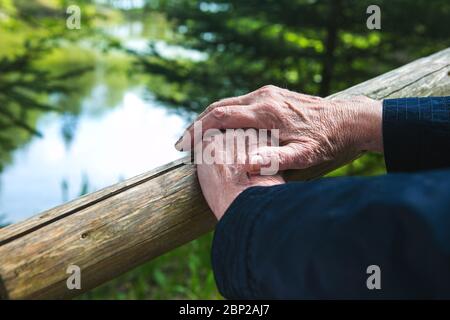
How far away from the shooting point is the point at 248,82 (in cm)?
431

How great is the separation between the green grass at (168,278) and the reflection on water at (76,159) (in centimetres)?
283

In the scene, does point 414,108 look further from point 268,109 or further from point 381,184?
point 381,184

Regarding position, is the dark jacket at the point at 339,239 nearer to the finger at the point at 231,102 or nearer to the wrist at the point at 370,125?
the finger at the point at 231,102

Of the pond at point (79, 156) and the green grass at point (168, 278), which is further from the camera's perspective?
the pond at point (79, 156)

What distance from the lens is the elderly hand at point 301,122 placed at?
4.49ft

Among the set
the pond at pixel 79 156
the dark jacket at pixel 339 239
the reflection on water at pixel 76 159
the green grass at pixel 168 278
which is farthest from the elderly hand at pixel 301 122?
the reflection on water at pixel 76 159

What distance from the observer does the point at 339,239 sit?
846mm

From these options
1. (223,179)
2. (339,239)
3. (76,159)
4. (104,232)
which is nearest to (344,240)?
(339,239)

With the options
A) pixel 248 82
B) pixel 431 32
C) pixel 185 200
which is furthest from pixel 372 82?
pixel 431 32

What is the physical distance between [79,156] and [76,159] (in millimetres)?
173

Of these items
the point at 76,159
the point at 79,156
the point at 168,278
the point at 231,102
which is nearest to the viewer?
the point at 231,102

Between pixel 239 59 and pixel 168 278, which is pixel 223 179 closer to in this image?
pixel 168 278

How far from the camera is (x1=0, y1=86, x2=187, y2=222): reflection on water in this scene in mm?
7648
